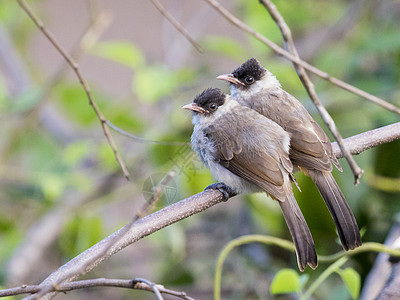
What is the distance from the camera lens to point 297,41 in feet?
14.2

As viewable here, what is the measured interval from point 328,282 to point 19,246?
1.62 metres

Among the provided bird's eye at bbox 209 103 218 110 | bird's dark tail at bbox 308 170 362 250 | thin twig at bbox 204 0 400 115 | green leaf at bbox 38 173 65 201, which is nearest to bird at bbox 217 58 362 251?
bird's dark tail at bbox 308 170 362 250

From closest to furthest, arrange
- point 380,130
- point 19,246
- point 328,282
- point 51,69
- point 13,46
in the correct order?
point 380,130
point 19,246
point 328,282
point 13,46
point 51,69

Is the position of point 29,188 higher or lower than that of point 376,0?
higher

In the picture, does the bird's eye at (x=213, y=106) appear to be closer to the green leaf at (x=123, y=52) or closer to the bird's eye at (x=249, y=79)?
the bird's eye at (x=249, y=79)

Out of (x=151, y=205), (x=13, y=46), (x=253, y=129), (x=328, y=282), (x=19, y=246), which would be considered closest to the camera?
(x=151, y=205)

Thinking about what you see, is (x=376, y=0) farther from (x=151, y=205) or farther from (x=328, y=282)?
(x=151, y=205)

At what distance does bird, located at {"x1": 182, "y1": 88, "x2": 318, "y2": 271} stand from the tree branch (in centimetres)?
22

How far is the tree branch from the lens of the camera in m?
1.26

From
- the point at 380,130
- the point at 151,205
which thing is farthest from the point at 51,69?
the point at 151,205

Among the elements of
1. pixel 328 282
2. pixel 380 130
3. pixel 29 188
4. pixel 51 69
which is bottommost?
pixel 328 282

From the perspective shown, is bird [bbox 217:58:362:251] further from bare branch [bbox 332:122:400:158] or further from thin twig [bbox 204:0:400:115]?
thin twig [bbox 204:0:400:115]

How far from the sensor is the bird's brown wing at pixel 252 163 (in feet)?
6.31

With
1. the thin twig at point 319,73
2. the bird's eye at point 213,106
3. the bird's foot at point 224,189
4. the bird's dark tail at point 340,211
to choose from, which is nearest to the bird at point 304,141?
the bird's dark tail at point 340,211
